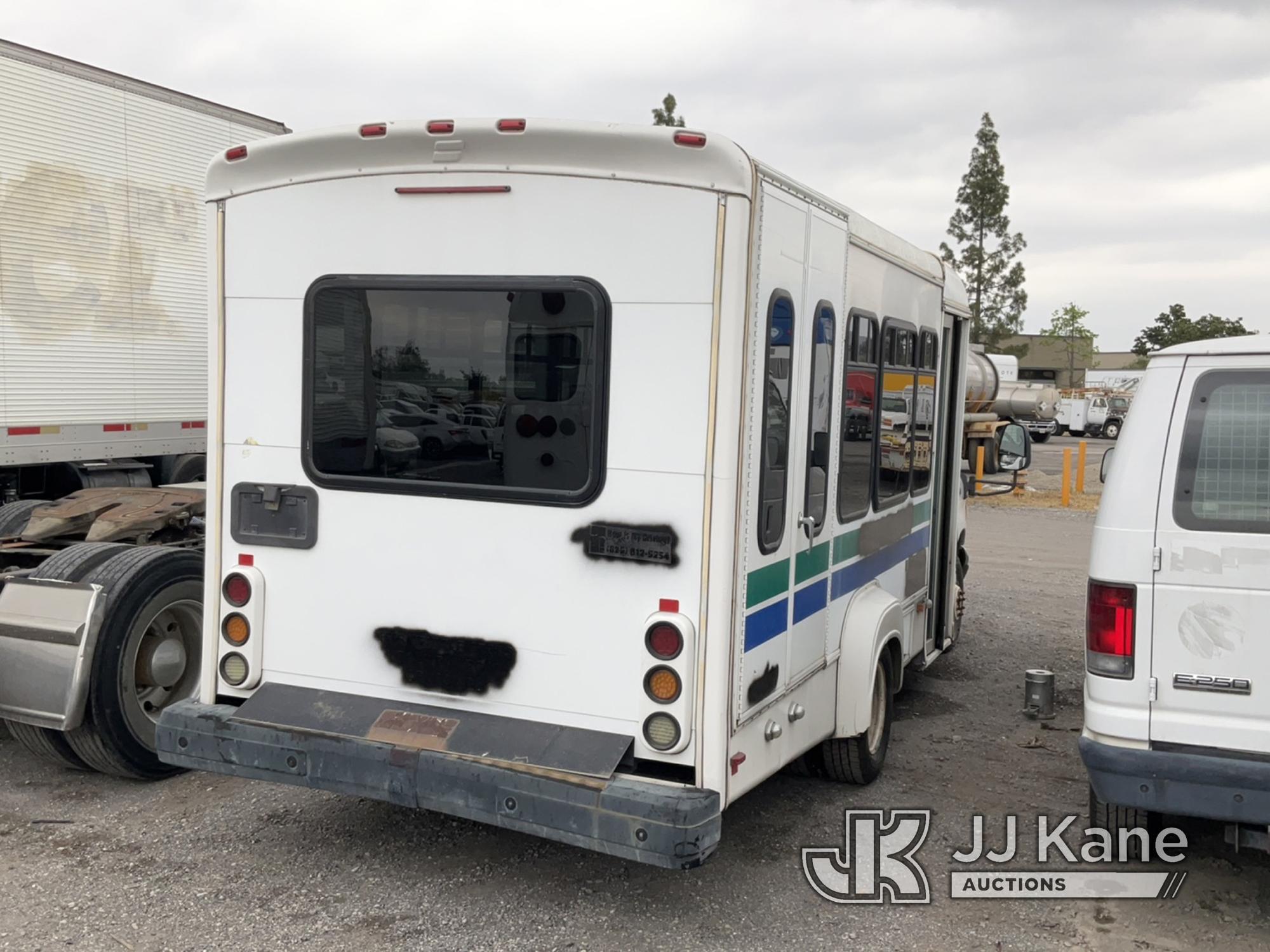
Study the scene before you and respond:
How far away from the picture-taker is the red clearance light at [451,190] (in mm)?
4008

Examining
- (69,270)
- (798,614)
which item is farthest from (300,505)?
(69,270)

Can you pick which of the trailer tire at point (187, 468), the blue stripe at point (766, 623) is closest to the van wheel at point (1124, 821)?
the blue stripe at point (766, 623)

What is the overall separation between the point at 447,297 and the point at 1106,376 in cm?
5742

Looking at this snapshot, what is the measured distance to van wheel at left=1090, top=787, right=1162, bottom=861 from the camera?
445cm

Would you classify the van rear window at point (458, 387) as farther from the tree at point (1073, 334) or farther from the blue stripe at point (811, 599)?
the tree at point (1073, 334)

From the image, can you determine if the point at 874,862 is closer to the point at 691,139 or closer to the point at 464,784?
the point at 464,784

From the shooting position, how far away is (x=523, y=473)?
4055mm

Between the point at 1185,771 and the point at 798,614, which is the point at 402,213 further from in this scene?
the point at 1185,771

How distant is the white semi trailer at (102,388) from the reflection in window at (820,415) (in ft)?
9.60

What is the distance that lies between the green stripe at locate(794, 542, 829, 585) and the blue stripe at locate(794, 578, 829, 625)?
4 cm

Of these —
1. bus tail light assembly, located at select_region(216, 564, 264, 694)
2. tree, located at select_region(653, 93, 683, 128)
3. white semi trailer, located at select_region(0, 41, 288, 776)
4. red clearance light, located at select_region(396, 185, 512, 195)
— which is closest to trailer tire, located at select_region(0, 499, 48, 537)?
white semi trailer, located at select_region(0, 41, 288, 776)

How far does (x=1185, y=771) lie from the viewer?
384 cm

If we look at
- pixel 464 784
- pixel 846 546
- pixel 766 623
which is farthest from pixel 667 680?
pixel 846 546

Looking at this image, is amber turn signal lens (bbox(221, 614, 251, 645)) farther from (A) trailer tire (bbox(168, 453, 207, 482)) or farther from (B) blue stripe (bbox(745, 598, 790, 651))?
(A) trailer tire (bbox(168, 453, 207, 482))
